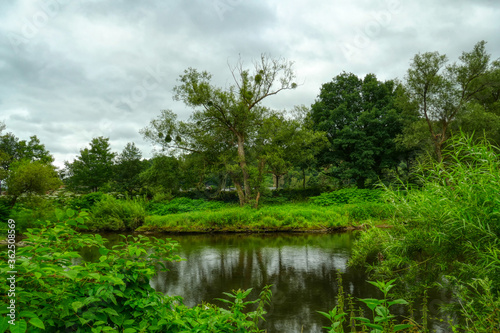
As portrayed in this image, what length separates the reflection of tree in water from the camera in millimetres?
5621

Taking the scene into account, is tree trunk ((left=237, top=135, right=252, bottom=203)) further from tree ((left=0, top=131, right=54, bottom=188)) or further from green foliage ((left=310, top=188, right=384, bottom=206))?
tree ((left=0, top=131, right=54, bottom=188))

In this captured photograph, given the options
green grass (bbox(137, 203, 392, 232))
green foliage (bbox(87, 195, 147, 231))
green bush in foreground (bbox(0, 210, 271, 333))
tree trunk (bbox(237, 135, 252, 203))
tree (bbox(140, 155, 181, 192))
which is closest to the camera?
green bush in foreground (bbox(0, 210, 271, 333))

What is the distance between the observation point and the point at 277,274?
8.00 meters

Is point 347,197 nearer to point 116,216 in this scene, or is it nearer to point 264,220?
point 264,220

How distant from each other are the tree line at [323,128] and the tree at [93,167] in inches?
32.4

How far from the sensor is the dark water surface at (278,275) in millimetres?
5557

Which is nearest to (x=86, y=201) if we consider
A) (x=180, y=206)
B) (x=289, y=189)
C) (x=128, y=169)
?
(x=180, y=206)

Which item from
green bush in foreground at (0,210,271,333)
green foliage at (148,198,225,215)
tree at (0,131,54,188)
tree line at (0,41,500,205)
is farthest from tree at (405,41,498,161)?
tree at (0,131,54,188)

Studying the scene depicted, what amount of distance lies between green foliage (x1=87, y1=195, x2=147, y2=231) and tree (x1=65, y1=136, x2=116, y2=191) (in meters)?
16.1

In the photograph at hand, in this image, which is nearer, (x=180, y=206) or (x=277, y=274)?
(x=277, y=274)

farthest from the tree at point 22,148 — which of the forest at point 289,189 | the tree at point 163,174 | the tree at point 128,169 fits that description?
the tree at point 163,174

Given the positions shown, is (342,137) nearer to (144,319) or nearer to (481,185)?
(481,185)

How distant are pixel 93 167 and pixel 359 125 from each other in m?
28.3

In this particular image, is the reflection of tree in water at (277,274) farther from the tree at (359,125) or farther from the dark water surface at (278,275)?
the tree at (359,125)
